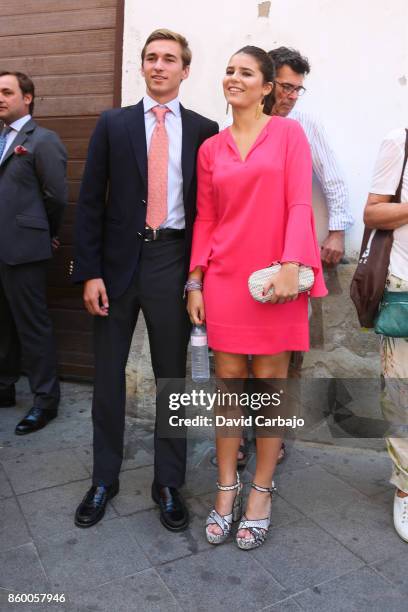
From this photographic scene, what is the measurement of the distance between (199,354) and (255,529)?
0.79 metres

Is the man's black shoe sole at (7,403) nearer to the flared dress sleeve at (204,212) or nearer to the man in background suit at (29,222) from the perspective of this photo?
the man in background suit at (29,222)

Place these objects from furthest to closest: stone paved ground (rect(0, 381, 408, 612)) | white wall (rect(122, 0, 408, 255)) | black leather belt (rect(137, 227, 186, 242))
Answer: white wall (rect(122, 0, 408, 255)) → black leather belt (rect(137, 227, 186, 242)) → stone paved ground (rect(0, 381, 408, 612))

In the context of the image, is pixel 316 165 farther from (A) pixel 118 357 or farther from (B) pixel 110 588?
(B) pixel 110 588

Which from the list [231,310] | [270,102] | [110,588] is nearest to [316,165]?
[270,102]

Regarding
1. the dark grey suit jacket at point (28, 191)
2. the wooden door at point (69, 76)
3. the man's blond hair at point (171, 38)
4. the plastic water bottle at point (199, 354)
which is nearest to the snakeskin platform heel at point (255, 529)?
the plastic water bottle at point (199, 354)

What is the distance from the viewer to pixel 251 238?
91.0 inches

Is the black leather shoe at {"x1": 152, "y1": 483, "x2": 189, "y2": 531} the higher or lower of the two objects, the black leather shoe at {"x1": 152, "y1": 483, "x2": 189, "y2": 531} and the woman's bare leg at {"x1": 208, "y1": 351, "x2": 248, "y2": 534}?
the lower

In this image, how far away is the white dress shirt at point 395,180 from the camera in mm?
2500

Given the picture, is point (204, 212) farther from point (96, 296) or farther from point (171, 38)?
point (171, 38)

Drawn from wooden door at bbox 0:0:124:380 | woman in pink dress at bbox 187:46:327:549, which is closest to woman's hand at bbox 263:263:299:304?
woman in pink dress at bbox 187:46:327:549

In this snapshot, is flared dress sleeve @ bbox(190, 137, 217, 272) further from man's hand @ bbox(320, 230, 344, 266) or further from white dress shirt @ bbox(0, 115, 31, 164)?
white dress shirt @ bbox(0, 115, 31, 164)

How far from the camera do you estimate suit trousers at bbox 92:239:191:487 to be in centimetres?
257

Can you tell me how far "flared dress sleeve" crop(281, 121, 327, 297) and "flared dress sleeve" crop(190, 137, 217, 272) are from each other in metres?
0.33

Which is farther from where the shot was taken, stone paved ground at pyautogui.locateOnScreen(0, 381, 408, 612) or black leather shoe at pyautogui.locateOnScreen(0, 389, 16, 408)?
black leather shoe at pyautogui.locateOnScreen(0, 389, 16, 408)
